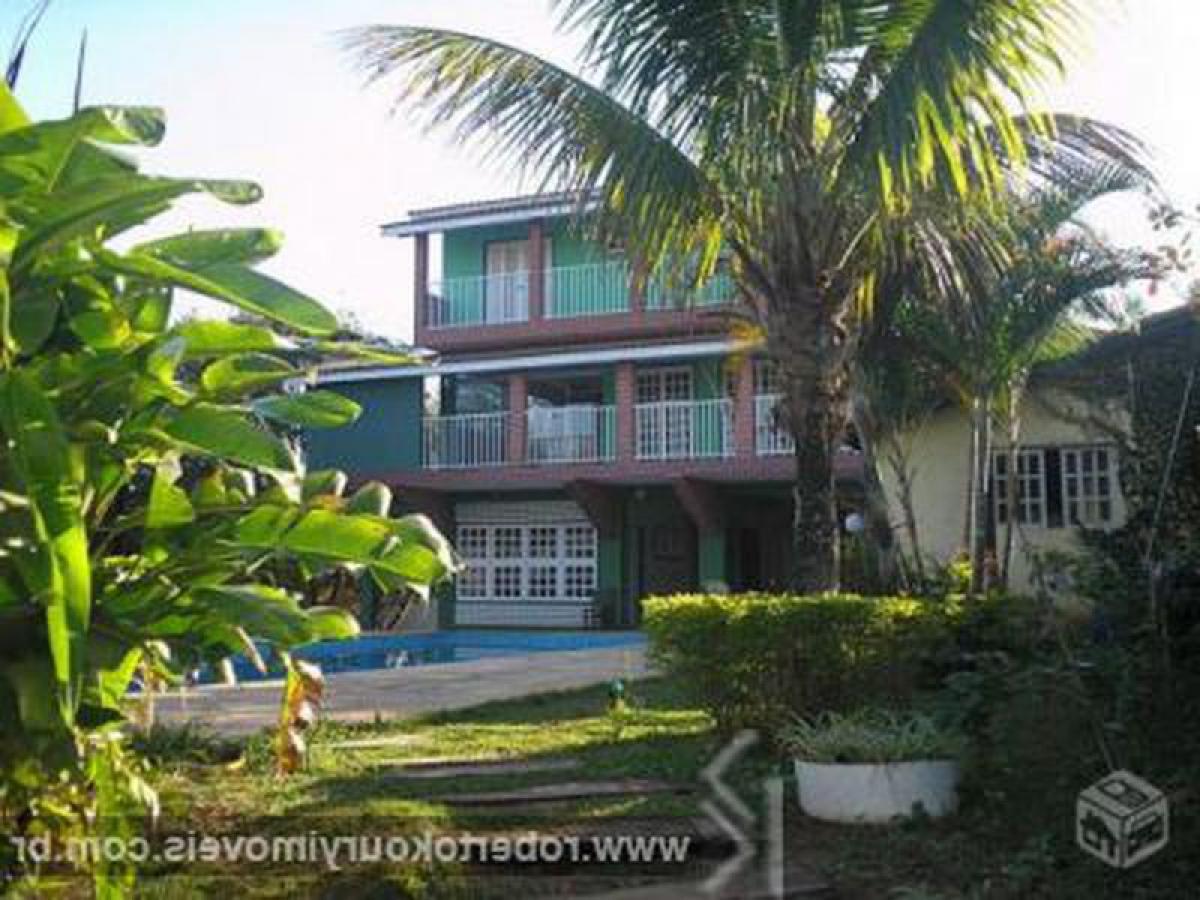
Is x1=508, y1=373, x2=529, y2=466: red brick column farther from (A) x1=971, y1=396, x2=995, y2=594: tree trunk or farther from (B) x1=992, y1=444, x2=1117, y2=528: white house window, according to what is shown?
(A) x1=971, y1=396, x2=995, y2=594: tree trunk

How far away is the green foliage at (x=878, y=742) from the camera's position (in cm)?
577

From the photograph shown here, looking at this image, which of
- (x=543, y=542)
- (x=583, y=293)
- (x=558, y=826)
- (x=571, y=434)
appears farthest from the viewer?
(x=543, y=542)

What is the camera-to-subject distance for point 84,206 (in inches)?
103

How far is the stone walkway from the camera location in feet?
30.8

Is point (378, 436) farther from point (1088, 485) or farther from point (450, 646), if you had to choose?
point (1088, 485)

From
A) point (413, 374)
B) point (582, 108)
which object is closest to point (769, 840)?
point (582, 108)

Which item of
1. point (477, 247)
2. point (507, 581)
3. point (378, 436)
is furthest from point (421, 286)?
point (507, 581)

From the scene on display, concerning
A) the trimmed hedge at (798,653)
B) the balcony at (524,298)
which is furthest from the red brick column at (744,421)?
the trimmed hedge at (798,653)

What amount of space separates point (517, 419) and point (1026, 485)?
1042 centimetres

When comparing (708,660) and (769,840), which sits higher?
(708,660)

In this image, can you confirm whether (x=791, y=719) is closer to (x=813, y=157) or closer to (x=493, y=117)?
(x=813, y=157)

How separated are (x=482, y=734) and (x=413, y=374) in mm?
16894

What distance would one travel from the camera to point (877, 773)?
567cm

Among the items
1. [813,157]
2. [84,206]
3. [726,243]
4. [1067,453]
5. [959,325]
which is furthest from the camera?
[1067,453]
